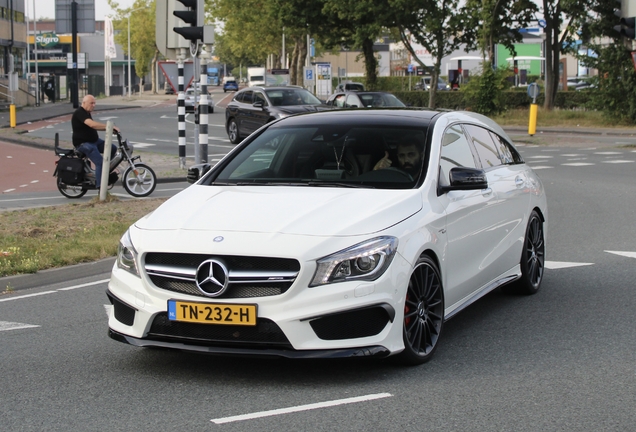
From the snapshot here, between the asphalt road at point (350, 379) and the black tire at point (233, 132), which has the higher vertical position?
the black tire at point (233, 132)

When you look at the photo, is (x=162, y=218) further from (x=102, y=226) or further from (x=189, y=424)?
(x=102, y=226)

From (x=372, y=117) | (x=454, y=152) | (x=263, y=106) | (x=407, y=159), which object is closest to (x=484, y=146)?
(x=454, y=152)

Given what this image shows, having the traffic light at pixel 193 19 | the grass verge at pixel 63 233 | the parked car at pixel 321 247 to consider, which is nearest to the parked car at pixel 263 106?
the traffic light at pixel 193 19

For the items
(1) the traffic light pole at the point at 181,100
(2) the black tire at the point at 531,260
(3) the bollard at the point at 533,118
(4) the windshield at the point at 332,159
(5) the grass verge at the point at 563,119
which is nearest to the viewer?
(4) the windshield at the point at 332,159

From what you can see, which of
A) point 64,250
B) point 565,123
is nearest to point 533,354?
point 64,250

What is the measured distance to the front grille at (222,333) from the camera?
5246mm

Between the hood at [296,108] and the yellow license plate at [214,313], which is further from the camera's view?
the hood at [296,108]

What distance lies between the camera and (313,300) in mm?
5168

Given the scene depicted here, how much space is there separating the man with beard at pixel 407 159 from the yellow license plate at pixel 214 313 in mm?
1758

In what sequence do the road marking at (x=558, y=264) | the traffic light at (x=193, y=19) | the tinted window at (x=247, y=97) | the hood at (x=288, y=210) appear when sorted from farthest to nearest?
1. the tinted window at (x=247, y=97)
2. the traffic light at (x=193, y=19)
3. the road marking at (x=558, y=264)
4. the hood at (x=288, y=210)

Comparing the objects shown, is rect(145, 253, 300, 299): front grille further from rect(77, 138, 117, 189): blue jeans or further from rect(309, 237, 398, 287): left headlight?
rect(77, 138, 117, 189): blue jeans

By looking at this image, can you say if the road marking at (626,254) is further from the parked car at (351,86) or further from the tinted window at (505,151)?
the parked car at (351,86)

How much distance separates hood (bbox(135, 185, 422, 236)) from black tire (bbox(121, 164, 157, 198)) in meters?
9.95

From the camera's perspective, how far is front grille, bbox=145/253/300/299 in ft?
17.0
